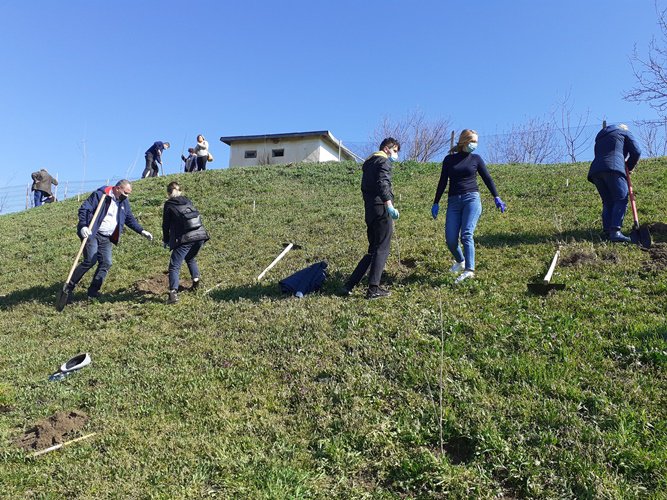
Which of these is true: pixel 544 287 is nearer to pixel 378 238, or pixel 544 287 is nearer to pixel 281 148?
pixel 378 238

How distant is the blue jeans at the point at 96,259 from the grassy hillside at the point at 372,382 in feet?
1.11

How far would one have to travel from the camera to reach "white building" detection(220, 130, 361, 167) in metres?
30.1

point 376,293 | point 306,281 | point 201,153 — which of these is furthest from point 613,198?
point 201,153

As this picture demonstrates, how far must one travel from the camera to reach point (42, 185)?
794 inches

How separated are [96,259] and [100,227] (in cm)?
55

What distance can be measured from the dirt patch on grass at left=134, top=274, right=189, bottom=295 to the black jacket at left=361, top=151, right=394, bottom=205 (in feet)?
12.4

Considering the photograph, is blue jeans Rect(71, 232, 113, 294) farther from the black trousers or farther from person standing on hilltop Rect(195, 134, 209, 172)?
person standing on hilltop Rect(195, 134, 209, 172)

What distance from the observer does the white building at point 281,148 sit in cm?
3012

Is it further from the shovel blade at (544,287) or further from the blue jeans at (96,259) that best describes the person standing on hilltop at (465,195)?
the blue jeans at (96,259)

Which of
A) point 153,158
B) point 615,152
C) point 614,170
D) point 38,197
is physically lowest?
point 614,170

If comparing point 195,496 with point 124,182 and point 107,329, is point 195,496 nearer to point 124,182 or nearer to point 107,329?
point 107,329

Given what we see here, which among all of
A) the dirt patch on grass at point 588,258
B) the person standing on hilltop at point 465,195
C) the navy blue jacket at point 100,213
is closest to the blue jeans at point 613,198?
the dirt patch on grass at point 588,258

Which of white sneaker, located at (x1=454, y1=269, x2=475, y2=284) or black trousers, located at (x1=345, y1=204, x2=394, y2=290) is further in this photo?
white sneaker, located at (x1=454, y1=269, x2=475, y2=284)

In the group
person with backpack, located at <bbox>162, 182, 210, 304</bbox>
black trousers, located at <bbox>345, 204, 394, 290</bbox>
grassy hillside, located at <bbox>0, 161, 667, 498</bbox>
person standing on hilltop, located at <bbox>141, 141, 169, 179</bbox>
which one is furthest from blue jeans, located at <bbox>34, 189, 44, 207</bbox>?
black trousers, located at <bbox>345, 204, 394, 290</bbox>
